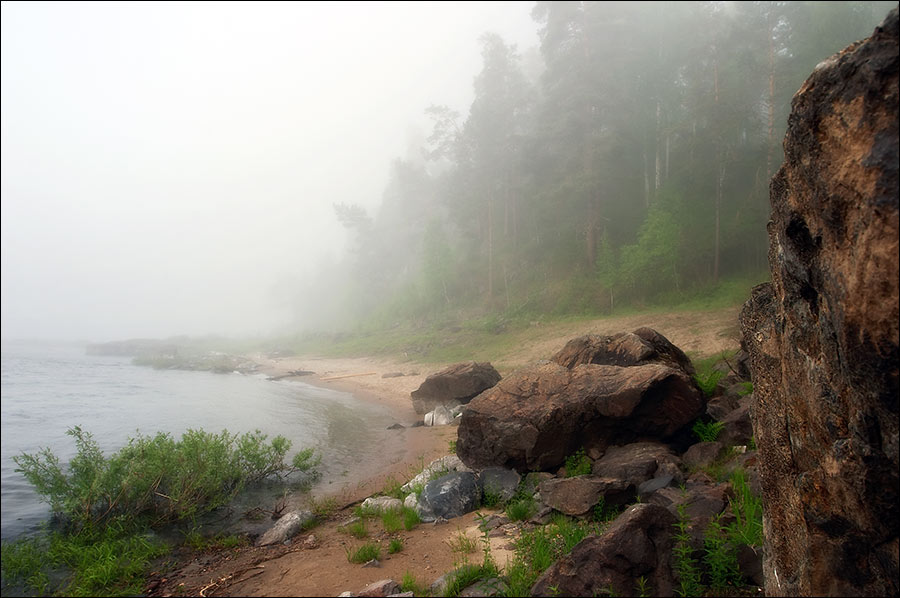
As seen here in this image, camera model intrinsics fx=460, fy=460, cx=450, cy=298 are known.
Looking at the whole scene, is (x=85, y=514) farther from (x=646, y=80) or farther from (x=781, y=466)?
(x=646, y=80)

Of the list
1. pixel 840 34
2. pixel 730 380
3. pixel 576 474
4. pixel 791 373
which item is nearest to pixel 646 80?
pixel 840 34

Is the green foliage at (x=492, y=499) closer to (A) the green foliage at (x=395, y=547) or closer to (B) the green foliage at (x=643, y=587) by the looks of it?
(A) the green foliage at (x=395, y=547)

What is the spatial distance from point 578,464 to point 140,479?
766 cm

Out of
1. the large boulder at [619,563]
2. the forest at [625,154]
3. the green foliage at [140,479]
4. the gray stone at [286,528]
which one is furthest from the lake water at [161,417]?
the forest at [625,154]

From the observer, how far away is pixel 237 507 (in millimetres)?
9172

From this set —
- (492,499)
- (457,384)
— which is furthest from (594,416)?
(457,384)

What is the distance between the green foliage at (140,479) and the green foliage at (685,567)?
7845 millimetres

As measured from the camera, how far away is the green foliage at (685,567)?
4.08 m

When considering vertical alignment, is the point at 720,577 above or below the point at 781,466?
below

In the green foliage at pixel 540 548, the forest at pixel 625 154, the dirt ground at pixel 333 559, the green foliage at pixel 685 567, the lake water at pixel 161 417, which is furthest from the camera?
the forest at pixel 625 154

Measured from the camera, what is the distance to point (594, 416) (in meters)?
8.59

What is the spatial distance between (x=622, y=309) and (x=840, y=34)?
17397 millimetres

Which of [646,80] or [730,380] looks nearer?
[730,380]

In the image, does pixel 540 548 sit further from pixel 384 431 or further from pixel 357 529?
pixel 384 431
